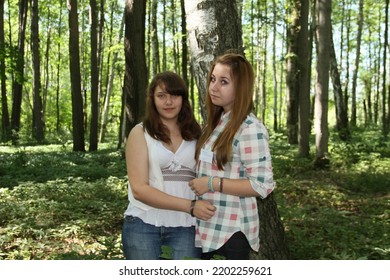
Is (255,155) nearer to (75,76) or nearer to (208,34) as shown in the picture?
(208,34)

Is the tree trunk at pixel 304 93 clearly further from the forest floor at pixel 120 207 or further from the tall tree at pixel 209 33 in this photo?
the tall tree at pixel 209 33

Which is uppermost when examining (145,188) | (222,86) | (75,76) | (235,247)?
(75,76)

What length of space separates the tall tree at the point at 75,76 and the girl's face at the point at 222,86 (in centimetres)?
1416

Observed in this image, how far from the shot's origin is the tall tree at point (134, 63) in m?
11.6

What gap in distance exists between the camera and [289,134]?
18172 millimetres

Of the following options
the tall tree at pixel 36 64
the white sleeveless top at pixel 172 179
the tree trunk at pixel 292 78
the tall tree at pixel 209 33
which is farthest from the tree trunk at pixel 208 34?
the tall tree at pixel 36 64

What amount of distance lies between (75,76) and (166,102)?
46.6 ft

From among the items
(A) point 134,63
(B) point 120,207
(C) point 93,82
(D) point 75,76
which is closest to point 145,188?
(B) point 120,207

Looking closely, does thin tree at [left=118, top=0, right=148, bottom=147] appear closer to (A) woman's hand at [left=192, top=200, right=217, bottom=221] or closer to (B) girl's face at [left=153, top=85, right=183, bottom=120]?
(B) girl's face at [left=153, top=85, right=183, bottom=120]

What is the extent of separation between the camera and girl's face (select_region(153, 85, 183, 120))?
2908mm

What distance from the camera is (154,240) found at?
288 cm

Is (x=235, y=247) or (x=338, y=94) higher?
(x=338, y=94)

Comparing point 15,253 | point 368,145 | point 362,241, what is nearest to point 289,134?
point 368,145
